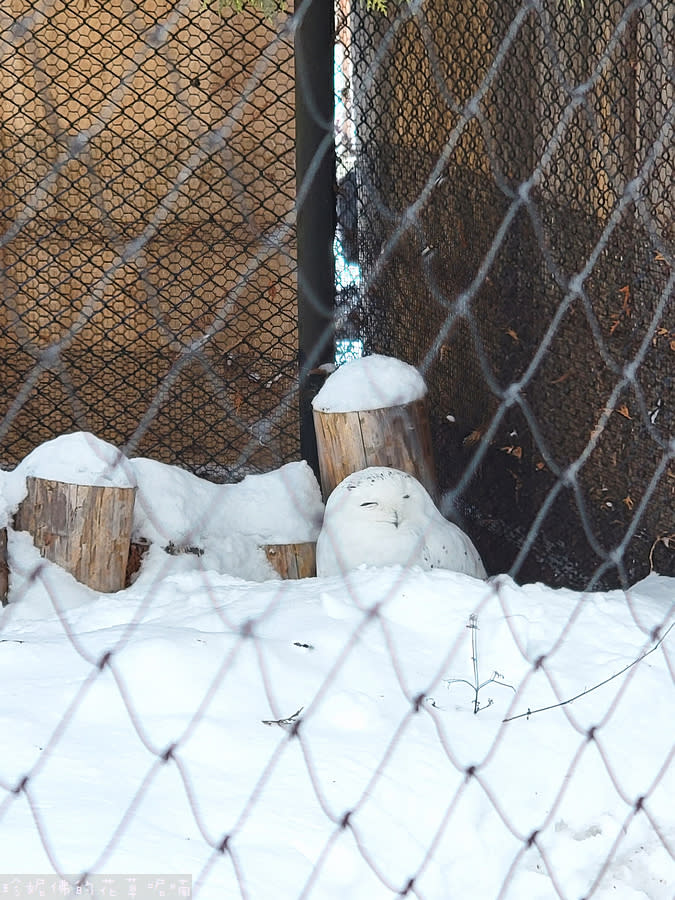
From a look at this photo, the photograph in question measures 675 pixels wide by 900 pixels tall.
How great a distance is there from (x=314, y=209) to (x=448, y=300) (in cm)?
68

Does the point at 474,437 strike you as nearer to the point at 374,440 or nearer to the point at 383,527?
the point at 374,440

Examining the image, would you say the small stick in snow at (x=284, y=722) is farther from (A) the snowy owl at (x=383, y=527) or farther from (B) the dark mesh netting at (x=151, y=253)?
(B) the dark mesh netting at (x=151, y=253)

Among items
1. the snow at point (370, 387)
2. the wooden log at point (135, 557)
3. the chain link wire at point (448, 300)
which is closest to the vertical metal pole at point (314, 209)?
the chain link wire at point (448, 300)

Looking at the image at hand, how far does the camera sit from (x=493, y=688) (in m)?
2.40

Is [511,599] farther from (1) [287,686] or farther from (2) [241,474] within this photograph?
(2) [241,474]

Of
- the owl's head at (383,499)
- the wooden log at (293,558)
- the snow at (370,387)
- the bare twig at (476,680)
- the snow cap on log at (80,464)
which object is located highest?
the snow at (370,387)

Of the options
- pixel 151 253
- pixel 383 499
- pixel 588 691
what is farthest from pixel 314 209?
pixel 588 691

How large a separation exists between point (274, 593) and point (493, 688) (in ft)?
2.04

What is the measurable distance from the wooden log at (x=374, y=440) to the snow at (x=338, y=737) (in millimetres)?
393

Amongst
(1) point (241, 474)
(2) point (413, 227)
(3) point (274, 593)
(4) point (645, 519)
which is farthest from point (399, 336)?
(3) point (274, 593)

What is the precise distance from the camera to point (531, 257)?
370 centimetres

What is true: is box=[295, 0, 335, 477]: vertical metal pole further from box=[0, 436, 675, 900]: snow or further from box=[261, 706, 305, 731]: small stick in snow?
box=[261, 706, 305, 731]: small stick in snow

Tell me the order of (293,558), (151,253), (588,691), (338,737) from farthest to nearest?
1. (151,253)
2. (293,558)
3. (588,691)
4. (338,737)

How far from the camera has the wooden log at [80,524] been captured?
109 inches
